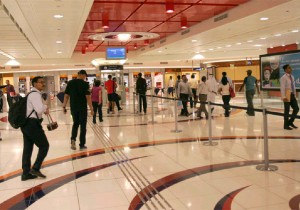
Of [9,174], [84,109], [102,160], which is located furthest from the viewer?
[84,109]

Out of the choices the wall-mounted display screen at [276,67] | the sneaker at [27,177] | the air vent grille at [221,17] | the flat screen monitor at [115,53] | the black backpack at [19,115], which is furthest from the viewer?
the flat screen monitor at [115,53]

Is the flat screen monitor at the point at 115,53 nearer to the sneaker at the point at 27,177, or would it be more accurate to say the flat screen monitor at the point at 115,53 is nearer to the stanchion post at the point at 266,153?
the sneaker at the point at 27,177

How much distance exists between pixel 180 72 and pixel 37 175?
100 feet

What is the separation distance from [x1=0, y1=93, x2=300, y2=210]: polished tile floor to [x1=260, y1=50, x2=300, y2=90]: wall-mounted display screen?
330cm

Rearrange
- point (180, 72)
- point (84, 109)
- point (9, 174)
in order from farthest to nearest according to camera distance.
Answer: point (180, 72) < point (84, 109) < point (9, 174)

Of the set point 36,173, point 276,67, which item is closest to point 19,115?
point 36,173

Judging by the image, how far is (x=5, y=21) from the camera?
9.49 meters

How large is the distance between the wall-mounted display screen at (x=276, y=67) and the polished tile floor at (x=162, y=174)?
3.30 meters

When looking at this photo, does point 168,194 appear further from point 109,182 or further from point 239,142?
point 239,142

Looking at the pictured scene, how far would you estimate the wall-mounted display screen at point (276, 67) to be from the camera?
37.8ft

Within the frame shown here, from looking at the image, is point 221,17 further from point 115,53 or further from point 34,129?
point 115,53

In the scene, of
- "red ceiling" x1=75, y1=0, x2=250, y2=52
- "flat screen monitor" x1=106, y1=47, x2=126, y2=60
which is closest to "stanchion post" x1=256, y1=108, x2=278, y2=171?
"red ceiling" x1=75, y1=0, x2=250, y2=52

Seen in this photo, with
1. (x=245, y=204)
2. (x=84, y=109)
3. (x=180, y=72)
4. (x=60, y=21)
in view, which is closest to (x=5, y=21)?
(x=60, y=21)

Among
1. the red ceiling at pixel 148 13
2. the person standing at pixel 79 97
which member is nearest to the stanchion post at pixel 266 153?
the person standing at pixel 79 97
